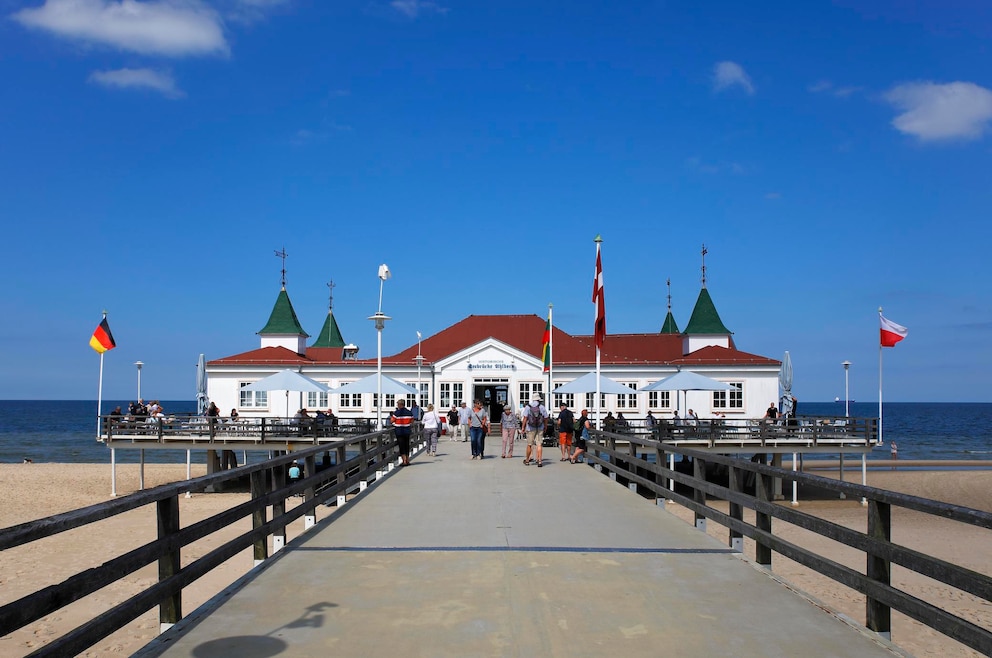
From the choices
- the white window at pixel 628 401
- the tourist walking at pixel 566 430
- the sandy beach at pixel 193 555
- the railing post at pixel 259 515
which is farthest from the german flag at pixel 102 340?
the railing post at pixel 259 515

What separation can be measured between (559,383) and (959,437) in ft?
214

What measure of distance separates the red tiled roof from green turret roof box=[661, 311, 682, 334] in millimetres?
5214

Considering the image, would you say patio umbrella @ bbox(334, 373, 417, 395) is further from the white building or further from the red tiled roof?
the red tiled roof

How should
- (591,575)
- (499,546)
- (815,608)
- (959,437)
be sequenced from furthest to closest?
(959,437)
(499,546)
(591,575)
(815,608)

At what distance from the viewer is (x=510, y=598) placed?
645cm

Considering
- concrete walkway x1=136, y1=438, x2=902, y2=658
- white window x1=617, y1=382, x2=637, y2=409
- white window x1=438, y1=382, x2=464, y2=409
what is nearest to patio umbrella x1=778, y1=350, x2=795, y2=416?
white window x1=617, y1=382, x2=637, y2=409

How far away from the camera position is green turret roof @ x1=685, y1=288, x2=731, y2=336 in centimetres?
4306

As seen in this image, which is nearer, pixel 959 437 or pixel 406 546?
pixel 406 546

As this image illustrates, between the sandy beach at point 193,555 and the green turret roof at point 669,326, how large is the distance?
18.4 meters

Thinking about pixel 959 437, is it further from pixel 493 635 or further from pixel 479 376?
pixel 493 635

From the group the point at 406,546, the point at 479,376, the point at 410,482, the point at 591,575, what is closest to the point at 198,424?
the point at 479,376

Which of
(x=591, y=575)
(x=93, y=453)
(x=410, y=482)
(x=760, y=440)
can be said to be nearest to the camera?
(x=591, y=575)

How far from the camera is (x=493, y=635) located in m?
5.50

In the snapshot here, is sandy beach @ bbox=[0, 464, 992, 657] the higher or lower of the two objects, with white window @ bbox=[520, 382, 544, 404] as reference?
lower
